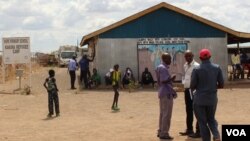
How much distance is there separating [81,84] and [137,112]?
12701mm

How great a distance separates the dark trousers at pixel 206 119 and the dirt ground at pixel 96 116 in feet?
4.95

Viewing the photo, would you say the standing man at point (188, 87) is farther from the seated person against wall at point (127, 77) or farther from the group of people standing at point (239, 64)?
the group of people standing at point (239, 64)

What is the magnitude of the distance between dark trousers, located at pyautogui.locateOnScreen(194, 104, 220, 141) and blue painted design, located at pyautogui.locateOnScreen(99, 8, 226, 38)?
59.5 feet

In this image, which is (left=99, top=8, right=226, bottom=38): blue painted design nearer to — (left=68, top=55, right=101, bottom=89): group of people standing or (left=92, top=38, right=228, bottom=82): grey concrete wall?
(left=92, top=38, right=228, bottom=82): grey concrete wall

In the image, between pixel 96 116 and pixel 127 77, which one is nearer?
pixel 96 116

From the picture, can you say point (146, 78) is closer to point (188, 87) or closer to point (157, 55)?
point (157, 55)

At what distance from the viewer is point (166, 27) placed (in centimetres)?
2752

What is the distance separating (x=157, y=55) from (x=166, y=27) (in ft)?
4.79

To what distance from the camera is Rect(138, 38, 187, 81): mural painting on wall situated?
2736 cm

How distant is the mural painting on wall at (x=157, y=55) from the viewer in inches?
1077

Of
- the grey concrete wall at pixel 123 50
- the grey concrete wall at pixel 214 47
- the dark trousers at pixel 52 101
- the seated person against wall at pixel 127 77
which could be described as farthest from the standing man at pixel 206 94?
the grey concrete wall at pixel 214 47

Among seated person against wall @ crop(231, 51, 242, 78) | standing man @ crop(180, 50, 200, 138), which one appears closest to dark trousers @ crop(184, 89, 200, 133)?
standing man @ crop(180, 50, 200, 138)

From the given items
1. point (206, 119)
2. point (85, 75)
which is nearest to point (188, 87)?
point (206, 119)

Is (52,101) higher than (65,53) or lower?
lower
